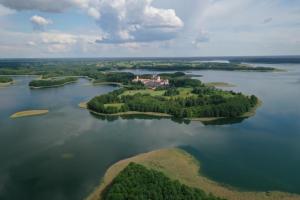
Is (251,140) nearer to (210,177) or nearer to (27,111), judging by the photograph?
(210,177)

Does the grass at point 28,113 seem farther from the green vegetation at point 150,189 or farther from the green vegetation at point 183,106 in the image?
the green vegetation at point 150,189

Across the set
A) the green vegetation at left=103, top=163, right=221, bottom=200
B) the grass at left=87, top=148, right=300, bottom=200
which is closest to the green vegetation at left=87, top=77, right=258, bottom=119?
the grass at left=87, top=148, right=300, bottom=200

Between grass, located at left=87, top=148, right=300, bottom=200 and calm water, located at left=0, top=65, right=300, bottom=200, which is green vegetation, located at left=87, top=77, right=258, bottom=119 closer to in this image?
calm water, located at left=0, top=65, right=300, bottom=200

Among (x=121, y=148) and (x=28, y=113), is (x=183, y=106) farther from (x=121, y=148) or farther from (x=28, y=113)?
(x=28, y=113)

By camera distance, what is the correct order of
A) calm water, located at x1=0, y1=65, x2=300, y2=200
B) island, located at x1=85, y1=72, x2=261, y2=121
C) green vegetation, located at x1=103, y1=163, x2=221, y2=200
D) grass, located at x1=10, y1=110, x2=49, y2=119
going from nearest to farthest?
green vegetation, located at x1=103, y1=163, x2=221, y2=200 → calm water, located at x1=0, y1=65, x2=300, y2=200 → island, located at x1=85, y1=72, x2=261, y2=121 → grass, located at x1=10, y1=110, x2=49, y2=119

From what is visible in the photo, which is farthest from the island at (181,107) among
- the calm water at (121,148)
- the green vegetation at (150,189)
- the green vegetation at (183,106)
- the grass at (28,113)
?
the green vegetation at (150,189)

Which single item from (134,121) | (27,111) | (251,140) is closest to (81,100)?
(27,111)
